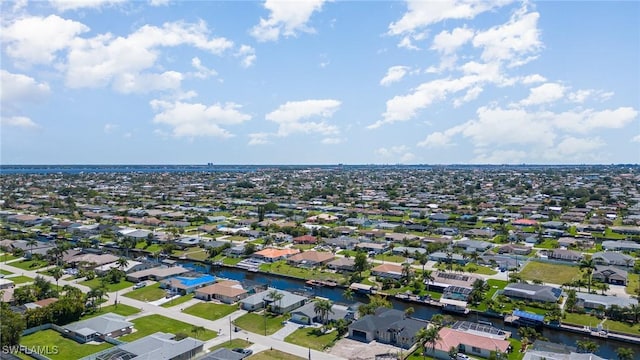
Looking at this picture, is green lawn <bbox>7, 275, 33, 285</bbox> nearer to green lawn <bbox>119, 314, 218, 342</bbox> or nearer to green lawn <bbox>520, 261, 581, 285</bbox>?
green lawn <bbox>119, 314, 218, 342</bbox>

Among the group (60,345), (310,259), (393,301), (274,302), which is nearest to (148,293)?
(60,345)

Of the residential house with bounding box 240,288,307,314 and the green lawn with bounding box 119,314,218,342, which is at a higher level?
the residential house with bounding box 240,288,307,314

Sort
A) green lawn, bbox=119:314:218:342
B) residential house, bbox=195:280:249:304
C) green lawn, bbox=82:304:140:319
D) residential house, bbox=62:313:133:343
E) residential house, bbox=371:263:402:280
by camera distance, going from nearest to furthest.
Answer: residential house, bbox=62:313:133:343 < green lawn, bbox=119:314:218:342 < green lawn, bbox=82:304:140:319 < residential house, bbox=195:280:249:304 < residential house, bbox=371:263:402:280

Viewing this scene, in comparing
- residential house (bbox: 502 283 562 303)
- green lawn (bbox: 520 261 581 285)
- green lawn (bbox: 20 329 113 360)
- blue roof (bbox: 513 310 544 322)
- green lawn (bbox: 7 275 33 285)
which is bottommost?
green lawn (bbox: 20 329 113 360)

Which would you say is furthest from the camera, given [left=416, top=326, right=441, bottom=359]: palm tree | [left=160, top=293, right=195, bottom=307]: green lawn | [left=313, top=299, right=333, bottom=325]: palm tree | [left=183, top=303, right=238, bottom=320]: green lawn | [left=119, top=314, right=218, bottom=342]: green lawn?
[left=160, top=293, right=195, bottom=307]: green lawn

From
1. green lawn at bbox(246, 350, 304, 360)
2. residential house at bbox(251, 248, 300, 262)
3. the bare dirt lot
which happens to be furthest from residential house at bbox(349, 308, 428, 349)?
residential house at bbox(251, 248, 300, 262)

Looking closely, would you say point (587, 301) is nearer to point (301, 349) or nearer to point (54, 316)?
point (301, 349)

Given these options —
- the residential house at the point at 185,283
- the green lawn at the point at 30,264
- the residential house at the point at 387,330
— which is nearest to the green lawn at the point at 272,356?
the residential house at the point at 387,330
